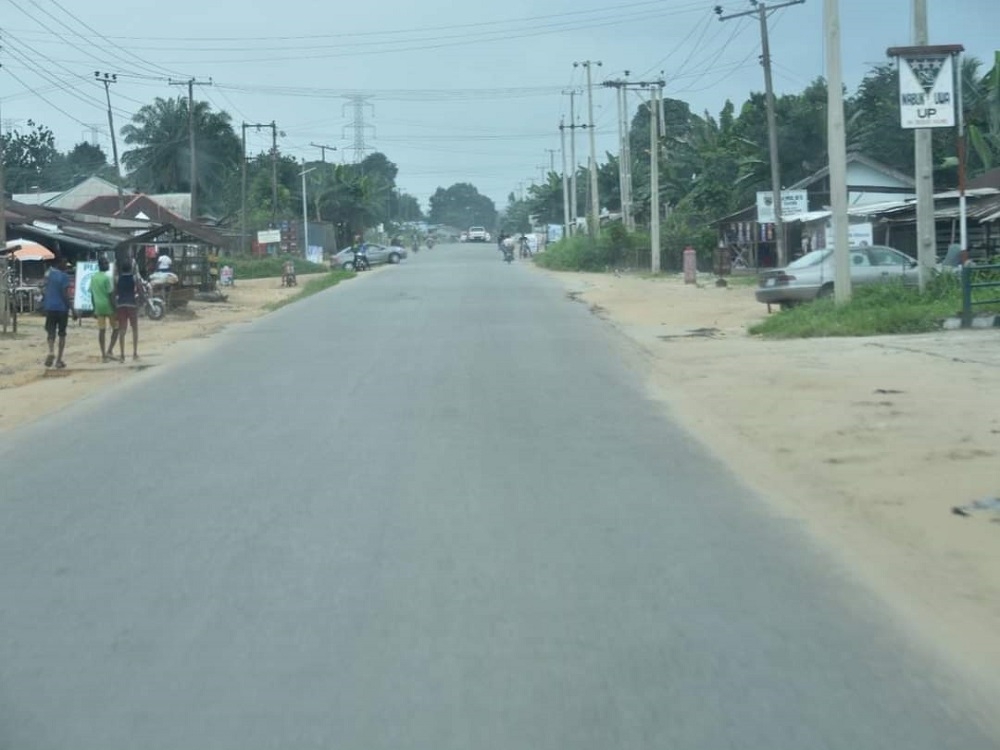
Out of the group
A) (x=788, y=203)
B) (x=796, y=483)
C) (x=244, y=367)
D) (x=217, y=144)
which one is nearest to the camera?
(x=796, y=483)

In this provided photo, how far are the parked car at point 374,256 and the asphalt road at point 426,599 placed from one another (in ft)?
207

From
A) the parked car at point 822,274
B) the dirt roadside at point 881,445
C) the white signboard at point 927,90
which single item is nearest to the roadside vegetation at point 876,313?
the dirt roadside at point 881,445

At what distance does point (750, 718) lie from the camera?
5504 mm

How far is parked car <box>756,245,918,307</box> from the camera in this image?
29656mm

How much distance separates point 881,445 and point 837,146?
1449 cm

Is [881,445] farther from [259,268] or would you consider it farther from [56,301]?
[259,268]

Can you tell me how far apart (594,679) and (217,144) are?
91.3 m

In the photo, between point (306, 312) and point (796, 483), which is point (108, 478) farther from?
point (306, 312)

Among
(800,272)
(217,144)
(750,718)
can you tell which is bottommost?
(750,718)

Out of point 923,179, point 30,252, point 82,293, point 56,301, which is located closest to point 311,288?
point 30,252

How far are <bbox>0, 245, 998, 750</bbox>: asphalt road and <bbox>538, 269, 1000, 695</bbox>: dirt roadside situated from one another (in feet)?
1.04

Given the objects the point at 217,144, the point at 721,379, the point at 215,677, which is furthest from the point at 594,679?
the point at 217,144

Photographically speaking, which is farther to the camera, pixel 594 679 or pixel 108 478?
pixel 108 478

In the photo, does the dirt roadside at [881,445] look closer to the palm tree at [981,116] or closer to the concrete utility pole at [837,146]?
the concrete utility pole at [837,146]
